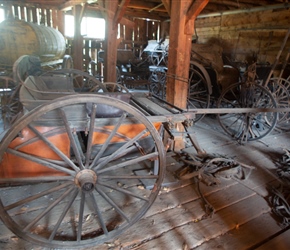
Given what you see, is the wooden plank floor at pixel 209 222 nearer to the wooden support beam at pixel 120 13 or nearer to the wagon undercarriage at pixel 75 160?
the wagon undercarriage at pixel 75 160

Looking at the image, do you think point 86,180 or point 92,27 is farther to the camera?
point 92,27

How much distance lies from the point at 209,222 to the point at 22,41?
4817mm

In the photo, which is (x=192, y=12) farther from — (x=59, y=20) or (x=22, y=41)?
(x=59, y=20)

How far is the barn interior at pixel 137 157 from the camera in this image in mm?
1686

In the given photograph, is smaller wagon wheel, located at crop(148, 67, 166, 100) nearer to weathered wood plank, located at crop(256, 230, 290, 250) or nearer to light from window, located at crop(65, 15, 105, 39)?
light from window, located at crop(65, 15, 105, 39)

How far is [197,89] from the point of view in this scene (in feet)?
17.1

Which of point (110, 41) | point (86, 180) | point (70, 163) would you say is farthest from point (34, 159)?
point (110, 41)

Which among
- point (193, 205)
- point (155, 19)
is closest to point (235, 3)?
point (155, 19)

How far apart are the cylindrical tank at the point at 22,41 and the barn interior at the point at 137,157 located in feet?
0.08

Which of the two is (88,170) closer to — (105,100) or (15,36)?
(105,100)

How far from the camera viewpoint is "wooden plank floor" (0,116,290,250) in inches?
74.7

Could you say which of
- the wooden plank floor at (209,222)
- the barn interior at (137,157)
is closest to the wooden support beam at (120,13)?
the barn interior at (137,157)

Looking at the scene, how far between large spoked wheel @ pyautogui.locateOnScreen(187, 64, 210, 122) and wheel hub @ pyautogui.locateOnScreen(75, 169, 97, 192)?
11.3 ft

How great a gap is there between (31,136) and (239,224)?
5.73ft
